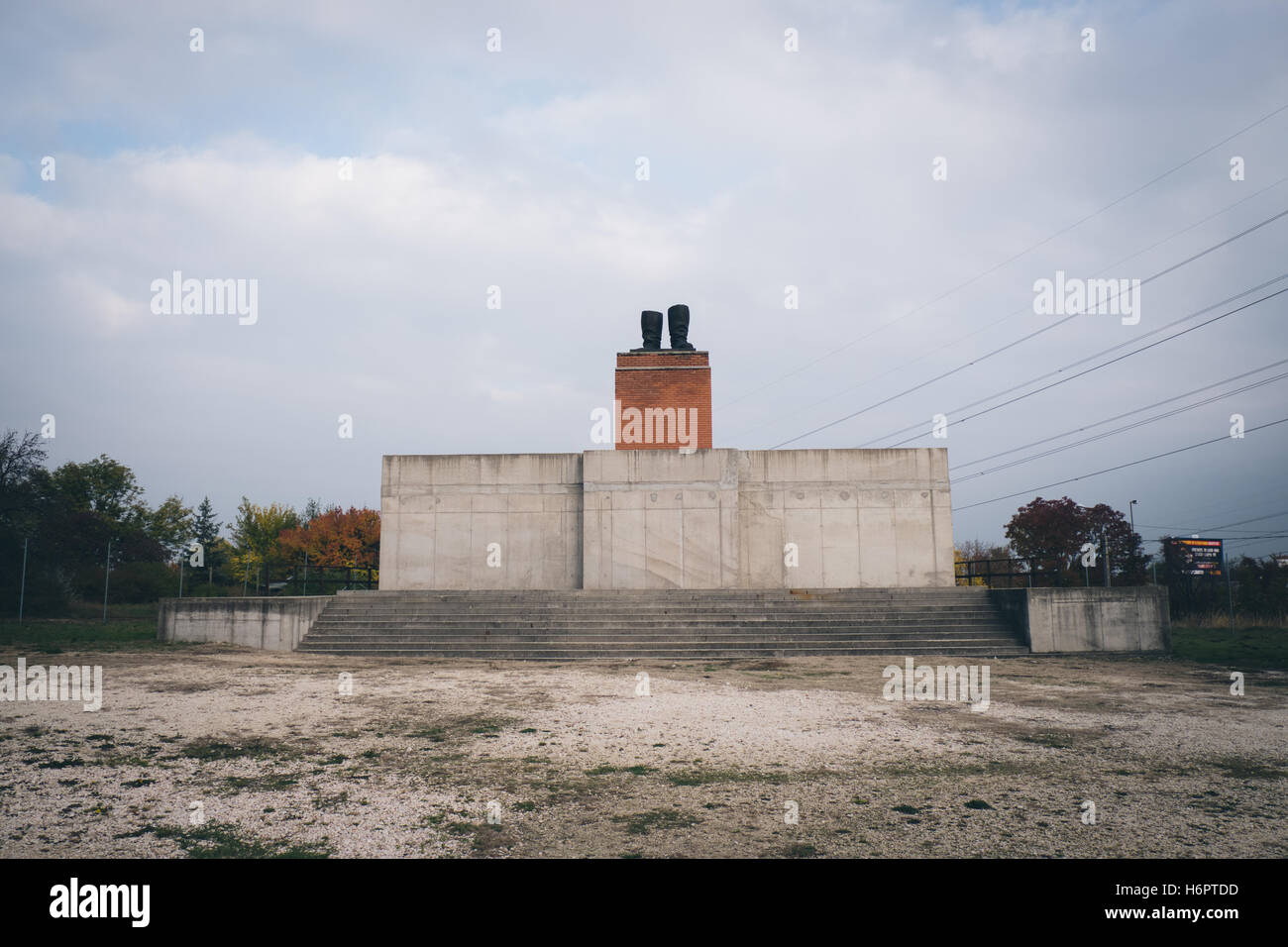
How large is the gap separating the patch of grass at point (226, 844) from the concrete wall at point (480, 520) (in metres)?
19.8

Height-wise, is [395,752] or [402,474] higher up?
[402,474]

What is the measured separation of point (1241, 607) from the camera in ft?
80.3

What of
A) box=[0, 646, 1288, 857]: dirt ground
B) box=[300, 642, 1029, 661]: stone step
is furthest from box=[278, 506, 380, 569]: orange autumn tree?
box=[0, 646, 1288, 857]: dirt ground

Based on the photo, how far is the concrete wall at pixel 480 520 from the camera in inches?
965

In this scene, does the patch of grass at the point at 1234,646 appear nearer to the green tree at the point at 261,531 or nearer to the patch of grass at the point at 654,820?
the patch of grass at the point at 654,820

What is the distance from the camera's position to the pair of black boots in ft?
85.3

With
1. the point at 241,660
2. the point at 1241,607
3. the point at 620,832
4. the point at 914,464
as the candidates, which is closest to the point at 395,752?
the point at 620,832

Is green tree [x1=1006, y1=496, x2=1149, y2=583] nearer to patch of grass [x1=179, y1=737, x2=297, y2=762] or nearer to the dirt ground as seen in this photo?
the dirt ground

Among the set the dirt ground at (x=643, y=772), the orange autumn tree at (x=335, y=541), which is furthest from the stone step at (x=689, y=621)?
the orange autumn tree at (x=335, y=541)

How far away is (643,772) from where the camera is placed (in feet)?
20.2

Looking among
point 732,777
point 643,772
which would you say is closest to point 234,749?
point 643,772

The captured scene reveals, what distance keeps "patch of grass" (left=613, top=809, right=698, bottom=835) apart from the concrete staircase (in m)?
10.9
